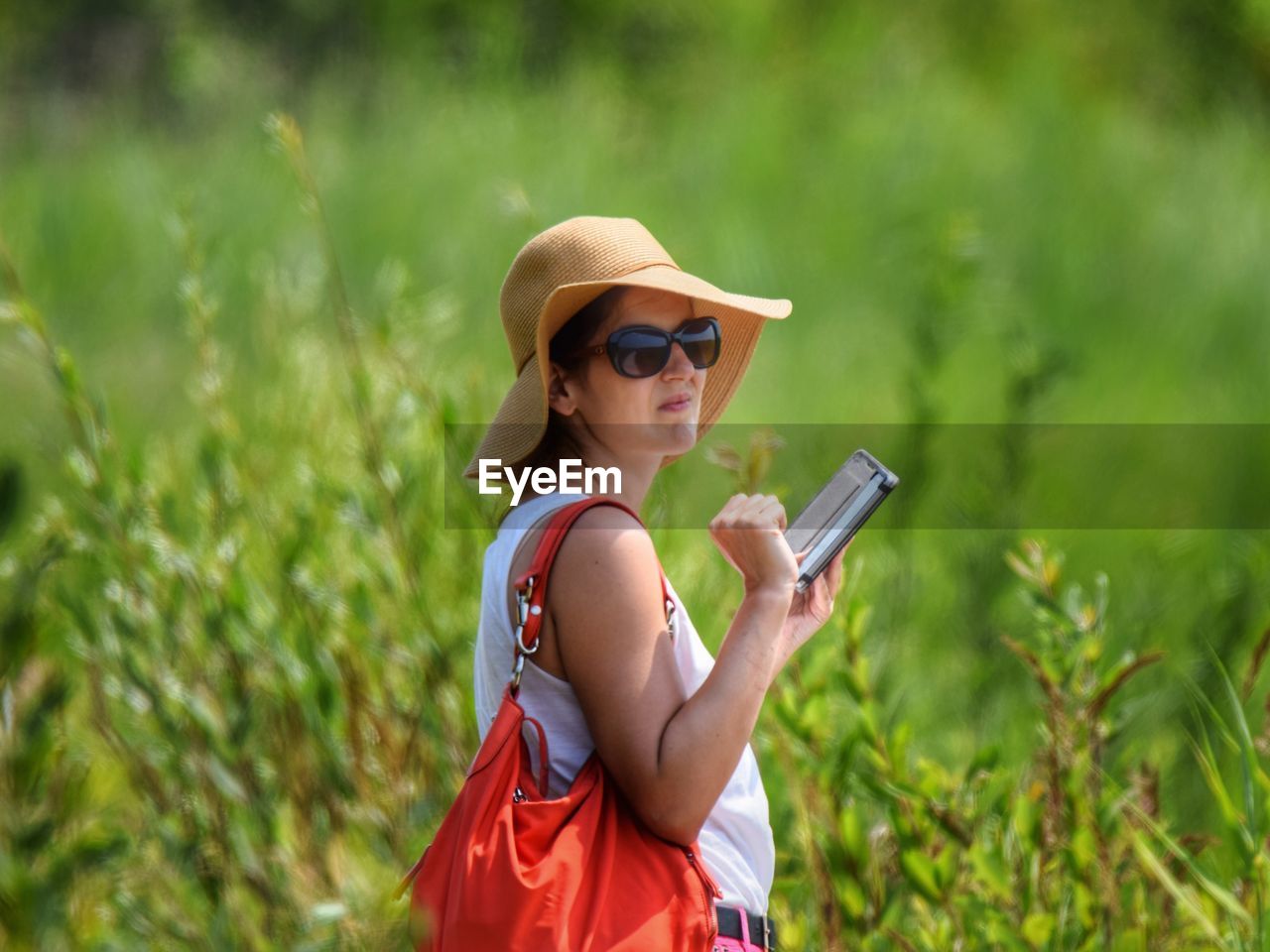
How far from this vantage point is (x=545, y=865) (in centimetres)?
171

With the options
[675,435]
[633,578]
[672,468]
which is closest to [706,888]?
[633,578]

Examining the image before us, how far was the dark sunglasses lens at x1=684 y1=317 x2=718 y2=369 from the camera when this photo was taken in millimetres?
1953

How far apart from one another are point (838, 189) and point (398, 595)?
25.5 feet

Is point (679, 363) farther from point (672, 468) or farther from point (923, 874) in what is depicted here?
point (672, 468)

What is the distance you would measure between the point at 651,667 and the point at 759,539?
0.56 feet

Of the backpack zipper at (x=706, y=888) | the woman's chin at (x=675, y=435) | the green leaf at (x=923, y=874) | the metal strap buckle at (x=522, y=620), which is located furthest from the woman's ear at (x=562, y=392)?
the green leaf at (x=923, y=874)

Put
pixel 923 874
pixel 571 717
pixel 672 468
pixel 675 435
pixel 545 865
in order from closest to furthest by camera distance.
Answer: pixel 545 865 < pixel 571 717 < pixel 675 435 < pixel 923 874 < pixel 672 468

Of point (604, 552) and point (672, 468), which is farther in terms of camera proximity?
point (672, 468)

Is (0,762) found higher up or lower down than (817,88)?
lower down

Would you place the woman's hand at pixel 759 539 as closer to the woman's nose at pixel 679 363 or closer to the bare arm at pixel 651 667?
the bare arm at pixel 651 667

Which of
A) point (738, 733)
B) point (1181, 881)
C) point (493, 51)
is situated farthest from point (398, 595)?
point (493, 51)

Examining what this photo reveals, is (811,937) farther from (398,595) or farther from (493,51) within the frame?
(493,51)

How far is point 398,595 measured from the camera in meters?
3.43

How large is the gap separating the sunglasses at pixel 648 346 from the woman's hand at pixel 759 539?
21 centimetres
